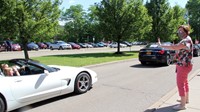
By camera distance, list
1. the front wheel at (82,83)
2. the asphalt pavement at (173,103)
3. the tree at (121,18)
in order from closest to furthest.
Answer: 1. the asphalt pavement at (173,103)
2. the front wheel at (82,83)
3. the tree at (121,18)

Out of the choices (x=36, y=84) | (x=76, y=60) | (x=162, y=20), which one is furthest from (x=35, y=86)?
(x=162, y=20)

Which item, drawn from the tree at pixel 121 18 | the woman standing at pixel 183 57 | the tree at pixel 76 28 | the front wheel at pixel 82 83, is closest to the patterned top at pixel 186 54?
the woman standing at pixel 183 57

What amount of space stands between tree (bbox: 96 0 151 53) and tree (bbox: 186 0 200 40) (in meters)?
50.7

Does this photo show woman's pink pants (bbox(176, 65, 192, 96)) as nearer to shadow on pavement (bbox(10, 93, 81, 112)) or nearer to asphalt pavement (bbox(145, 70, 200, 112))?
asphalt pavement (bbox(145, 70, 200, 112))

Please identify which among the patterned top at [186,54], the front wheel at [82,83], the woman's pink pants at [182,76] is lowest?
the front wheel at [82,83]

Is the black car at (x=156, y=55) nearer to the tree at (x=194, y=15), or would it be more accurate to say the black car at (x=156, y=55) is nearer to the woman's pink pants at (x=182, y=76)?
the woman's pink pants at (x=182, y=76)

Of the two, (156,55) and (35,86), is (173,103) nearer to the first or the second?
(35,86)

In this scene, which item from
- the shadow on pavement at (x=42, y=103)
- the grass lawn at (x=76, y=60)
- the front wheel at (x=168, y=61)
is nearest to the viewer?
the shadow on pavement at (x=42, y=103)

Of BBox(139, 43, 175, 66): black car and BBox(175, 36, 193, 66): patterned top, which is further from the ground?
BBox(175, 36, 193, 66): patterned top

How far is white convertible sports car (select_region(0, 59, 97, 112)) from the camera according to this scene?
511 cm

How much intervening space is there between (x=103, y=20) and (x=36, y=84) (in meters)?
20.7

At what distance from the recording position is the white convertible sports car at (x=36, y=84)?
5.11m

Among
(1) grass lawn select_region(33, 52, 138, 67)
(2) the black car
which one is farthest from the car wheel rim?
(2) the black car

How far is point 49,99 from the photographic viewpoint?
6438 millimetres
